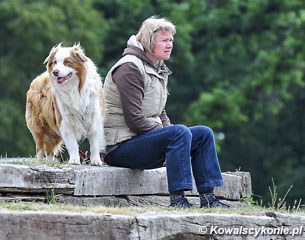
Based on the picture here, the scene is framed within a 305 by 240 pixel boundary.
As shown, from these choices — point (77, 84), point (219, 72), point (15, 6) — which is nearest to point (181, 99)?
point (219, 72)

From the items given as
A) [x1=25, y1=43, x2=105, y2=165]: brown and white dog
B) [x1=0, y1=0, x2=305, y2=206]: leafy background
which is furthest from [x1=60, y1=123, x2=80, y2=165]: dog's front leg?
[x1=0, y1=0, x2=305, y2=206]: leafy background

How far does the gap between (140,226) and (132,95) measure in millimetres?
1565

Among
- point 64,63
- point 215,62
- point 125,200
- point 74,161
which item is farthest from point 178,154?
point 215,62

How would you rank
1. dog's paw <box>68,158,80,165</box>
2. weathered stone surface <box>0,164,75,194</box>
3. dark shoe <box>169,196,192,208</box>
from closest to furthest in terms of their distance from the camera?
weathered stone surface <box>0,164,75,194</box>, dark shoe <box>169,196,192,208</box>, dog's paw <box>68,158,80,165</box>

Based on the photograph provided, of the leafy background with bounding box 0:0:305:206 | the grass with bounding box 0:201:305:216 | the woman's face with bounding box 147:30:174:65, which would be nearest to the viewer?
the grass with bounding box 0:201:305:216

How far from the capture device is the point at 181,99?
34.1m

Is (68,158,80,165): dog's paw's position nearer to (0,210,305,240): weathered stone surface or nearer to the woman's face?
the woman's face

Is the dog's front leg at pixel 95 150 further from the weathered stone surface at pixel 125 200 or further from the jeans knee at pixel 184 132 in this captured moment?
the jeans knee at pixel 184 132

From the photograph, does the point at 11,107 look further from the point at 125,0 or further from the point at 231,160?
the point at 231,160

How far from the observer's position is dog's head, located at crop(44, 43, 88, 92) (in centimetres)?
974

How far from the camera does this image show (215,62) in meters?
34.6

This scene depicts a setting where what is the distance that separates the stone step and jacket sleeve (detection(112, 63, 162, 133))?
43 cm

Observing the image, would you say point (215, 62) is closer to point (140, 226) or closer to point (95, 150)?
point (95, 150)

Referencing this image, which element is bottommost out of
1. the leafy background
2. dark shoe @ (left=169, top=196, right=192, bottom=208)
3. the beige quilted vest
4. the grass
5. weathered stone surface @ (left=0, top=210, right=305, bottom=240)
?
weathered stone surface @ (left=0, top=210, right=305, bottom=240)
